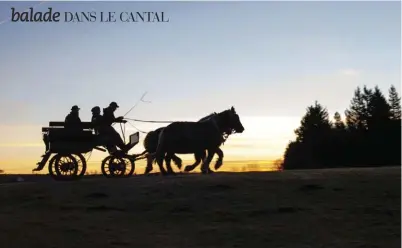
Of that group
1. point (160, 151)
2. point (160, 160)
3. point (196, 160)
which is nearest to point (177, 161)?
point (196, 160)

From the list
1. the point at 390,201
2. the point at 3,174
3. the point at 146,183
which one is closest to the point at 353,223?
the point at 390,201

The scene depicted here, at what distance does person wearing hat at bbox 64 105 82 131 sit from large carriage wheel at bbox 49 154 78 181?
2.63 ft

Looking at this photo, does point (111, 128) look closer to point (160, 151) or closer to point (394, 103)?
point (160, 151)

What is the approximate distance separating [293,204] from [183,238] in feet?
10.5

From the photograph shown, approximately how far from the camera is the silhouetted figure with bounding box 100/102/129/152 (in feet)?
65.9

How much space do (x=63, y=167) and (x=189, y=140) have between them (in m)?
3.84

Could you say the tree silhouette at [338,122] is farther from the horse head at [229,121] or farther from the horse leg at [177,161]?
the horse leg at [177,161]

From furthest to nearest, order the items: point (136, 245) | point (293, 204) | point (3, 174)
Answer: point (3, 174), point (293, 204), point (136, 245)

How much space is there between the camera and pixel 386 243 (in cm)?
1260

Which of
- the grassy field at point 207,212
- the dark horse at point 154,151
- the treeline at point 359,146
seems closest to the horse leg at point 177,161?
the dark horse at point 154,151

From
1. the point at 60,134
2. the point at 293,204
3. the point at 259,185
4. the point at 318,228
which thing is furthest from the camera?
the point at 60,134

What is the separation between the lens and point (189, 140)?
20.9 meters

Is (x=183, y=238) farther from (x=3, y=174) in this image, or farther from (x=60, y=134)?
(x=3, y=174)

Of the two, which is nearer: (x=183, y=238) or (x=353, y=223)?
(x=183, y=238)
